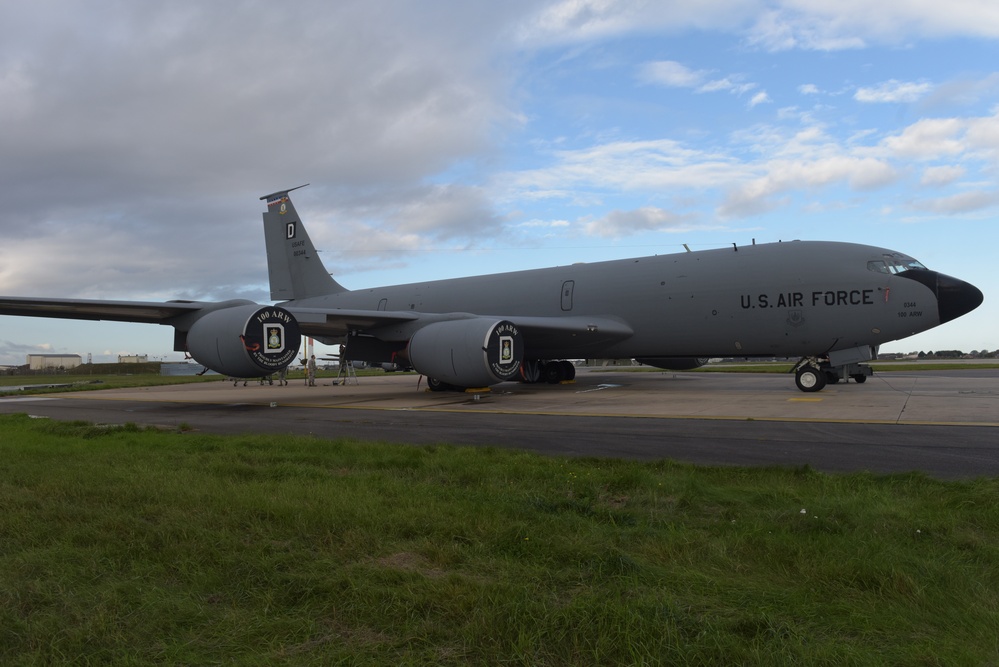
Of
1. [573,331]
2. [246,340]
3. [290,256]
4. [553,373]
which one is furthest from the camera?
[290,256]

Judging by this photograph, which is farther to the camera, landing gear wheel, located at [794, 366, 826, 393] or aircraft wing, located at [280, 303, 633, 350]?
aircraft wing, located at [280, 303, 633, 350]

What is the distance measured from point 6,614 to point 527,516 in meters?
2.57

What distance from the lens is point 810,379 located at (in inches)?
575

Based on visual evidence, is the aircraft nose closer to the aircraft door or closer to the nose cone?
the nose cone

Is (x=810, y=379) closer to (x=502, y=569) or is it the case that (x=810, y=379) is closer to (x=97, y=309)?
(x=502, y=569)

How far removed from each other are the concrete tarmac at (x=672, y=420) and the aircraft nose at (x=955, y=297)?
1670 millimetres

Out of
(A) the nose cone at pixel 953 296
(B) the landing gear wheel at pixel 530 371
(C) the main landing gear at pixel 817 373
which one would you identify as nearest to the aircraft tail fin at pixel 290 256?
(B) the landing gear wheel at pixel 530 371

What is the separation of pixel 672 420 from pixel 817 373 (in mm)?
6853

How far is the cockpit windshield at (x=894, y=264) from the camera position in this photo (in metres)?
13.8

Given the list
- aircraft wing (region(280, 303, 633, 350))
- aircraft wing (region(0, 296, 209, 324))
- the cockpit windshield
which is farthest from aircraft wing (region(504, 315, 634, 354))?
aircraft wing (region(0, 296, 209, 324))

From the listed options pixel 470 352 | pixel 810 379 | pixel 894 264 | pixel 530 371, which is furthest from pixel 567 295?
pixel 894 264

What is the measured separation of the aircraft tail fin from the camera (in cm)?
2314

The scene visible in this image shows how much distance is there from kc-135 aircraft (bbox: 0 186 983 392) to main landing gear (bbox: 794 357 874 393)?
0.03 meters

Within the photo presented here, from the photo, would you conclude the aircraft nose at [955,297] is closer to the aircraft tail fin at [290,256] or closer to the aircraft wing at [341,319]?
the aircraft wing at [341,319]
